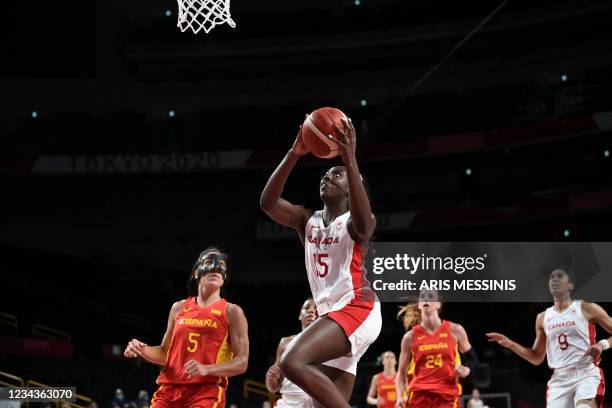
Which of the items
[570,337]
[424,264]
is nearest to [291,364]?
[570,337]

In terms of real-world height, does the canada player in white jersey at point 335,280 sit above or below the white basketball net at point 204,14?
below

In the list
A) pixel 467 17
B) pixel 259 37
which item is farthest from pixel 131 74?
pixel 467 17

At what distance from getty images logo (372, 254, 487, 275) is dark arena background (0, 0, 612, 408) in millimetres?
8458

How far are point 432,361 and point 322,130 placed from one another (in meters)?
4.64

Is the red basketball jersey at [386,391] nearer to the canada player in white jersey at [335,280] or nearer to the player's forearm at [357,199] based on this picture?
the canada player in white jersey at [335,280]

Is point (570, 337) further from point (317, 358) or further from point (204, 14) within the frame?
point (204, 14)

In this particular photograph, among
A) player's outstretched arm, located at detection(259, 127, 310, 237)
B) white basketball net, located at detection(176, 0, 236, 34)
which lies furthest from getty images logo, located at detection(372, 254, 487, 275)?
player's outstretched arm, located at detection(259, 127, 310, 237)

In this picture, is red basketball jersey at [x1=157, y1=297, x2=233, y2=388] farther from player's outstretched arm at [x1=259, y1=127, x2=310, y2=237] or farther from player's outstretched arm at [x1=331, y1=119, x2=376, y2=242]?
player's outstretched arm at [x1=331, y1=119, x2=376, y2=242]

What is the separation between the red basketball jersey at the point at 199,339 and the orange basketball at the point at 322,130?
6.15 ft

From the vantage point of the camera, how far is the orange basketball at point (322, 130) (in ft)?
16.5

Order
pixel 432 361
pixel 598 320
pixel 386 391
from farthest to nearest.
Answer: pixel 386 391 → pixel 432 361 → pixel 598 320

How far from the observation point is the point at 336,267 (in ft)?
16.8

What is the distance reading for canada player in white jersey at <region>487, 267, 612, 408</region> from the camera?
866 cm

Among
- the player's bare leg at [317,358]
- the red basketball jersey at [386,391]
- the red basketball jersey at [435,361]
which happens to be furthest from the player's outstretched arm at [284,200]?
the red basketball jersey at [386,391]
